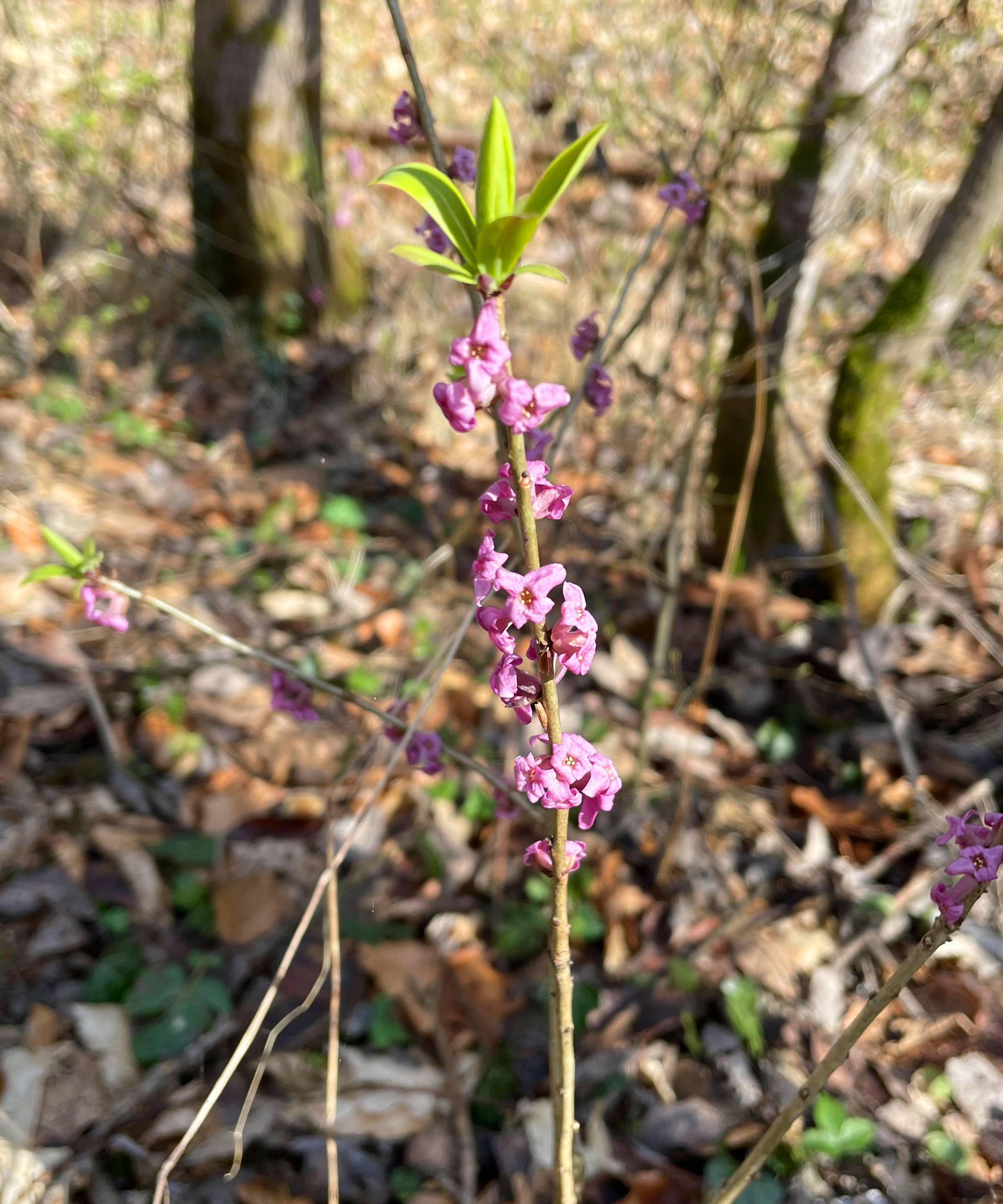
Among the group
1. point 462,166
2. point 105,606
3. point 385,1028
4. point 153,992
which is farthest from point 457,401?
point 153,992

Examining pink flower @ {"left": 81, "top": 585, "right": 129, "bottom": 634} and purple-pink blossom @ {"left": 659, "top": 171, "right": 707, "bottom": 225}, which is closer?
pink flower @ {"left": 81, "top": 585, "right": 129, "bottom": 634}

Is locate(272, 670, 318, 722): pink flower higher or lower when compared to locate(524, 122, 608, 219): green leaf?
lower

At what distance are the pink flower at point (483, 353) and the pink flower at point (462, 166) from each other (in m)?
0.75

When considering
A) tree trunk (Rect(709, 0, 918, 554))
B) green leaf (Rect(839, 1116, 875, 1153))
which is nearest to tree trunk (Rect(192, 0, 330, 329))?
tree trunk (Rect(709, 0, 918, 554))

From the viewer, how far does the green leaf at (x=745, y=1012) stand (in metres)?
1.84

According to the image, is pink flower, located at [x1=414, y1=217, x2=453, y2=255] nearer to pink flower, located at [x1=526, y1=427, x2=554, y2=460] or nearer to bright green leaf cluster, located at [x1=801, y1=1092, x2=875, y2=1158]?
pink flower, located at [x1=526, y1=427, x2=554, y2=460]

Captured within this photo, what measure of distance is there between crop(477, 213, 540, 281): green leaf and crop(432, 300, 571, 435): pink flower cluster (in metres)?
0.03

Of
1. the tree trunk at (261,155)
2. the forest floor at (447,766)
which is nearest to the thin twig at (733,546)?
the forest floor at (447,766)

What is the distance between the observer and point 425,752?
1.35m

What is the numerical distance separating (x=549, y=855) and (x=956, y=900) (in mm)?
436

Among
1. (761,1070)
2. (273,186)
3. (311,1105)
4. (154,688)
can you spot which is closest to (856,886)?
(761,1070)

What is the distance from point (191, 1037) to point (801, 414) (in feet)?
11.1

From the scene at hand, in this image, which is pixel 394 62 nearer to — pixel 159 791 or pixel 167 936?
pixel 159 791

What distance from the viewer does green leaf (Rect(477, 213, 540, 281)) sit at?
60cm
